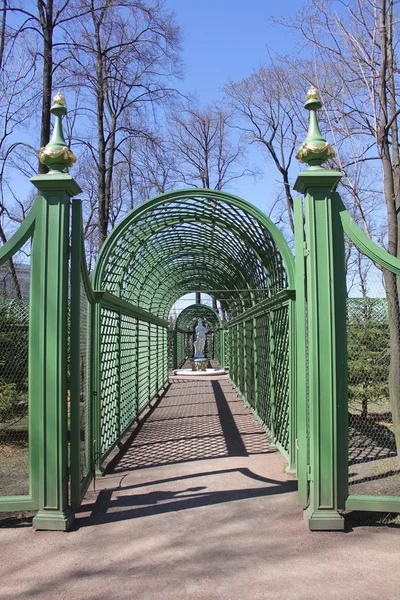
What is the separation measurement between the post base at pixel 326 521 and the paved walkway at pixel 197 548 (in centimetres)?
6

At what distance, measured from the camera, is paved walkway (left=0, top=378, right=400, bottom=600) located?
3.00 meters

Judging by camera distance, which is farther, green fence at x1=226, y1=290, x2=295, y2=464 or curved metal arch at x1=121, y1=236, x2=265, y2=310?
curved metal arch at x1=121, y1=236, x2=265, y2=310

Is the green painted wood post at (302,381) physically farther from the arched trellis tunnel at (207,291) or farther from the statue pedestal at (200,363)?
the statue pedestal at (200,363)

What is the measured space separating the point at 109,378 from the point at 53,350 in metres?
2.78

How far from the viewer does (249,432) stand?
8.14 meters

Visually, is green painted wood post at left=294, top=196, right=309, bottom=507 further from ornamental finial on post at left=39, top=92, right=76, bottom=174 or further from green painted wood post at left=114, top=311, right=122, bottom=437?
green painted wood post at left=114, top=311, right=122, bottom=437

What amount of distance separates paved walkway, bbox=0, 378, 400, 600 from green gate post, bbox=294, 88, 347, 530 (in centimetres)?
29

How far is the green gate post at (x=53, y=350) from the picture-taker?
386 cm

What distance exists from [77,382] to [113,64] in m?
9.90

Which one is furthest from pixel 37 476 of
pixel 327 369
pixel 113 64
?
pixel 113 64

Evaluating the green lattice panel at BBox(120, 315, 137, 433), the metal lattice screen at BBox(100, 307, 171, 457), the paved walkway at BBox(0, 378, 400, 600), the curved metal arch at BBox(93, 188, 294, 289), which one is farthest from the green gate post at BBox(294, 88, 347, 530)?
the green lattice panel at BBox(120, 315, 137, 433)

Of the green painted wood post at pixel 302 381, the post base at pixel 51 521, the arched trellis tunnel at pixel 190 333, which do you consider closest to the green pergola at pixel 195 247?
the green painted wood post at pixel 302 381

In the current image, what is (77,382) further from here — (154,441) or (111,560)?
(154,441)

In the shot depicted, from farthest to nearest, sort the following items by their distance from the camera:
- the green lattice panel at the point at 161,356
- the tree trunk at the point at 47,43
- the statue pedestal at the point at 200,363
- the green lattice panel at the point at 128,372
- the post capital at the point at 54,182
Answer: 1. the statue pedestal at the point at 200,363
2. the green lattice panel at the point at 161,356
3. the tree trunk at the point at 47,43
4. the green lattice panel at the point at 128,372
5. the post capital at the point at 54,182
